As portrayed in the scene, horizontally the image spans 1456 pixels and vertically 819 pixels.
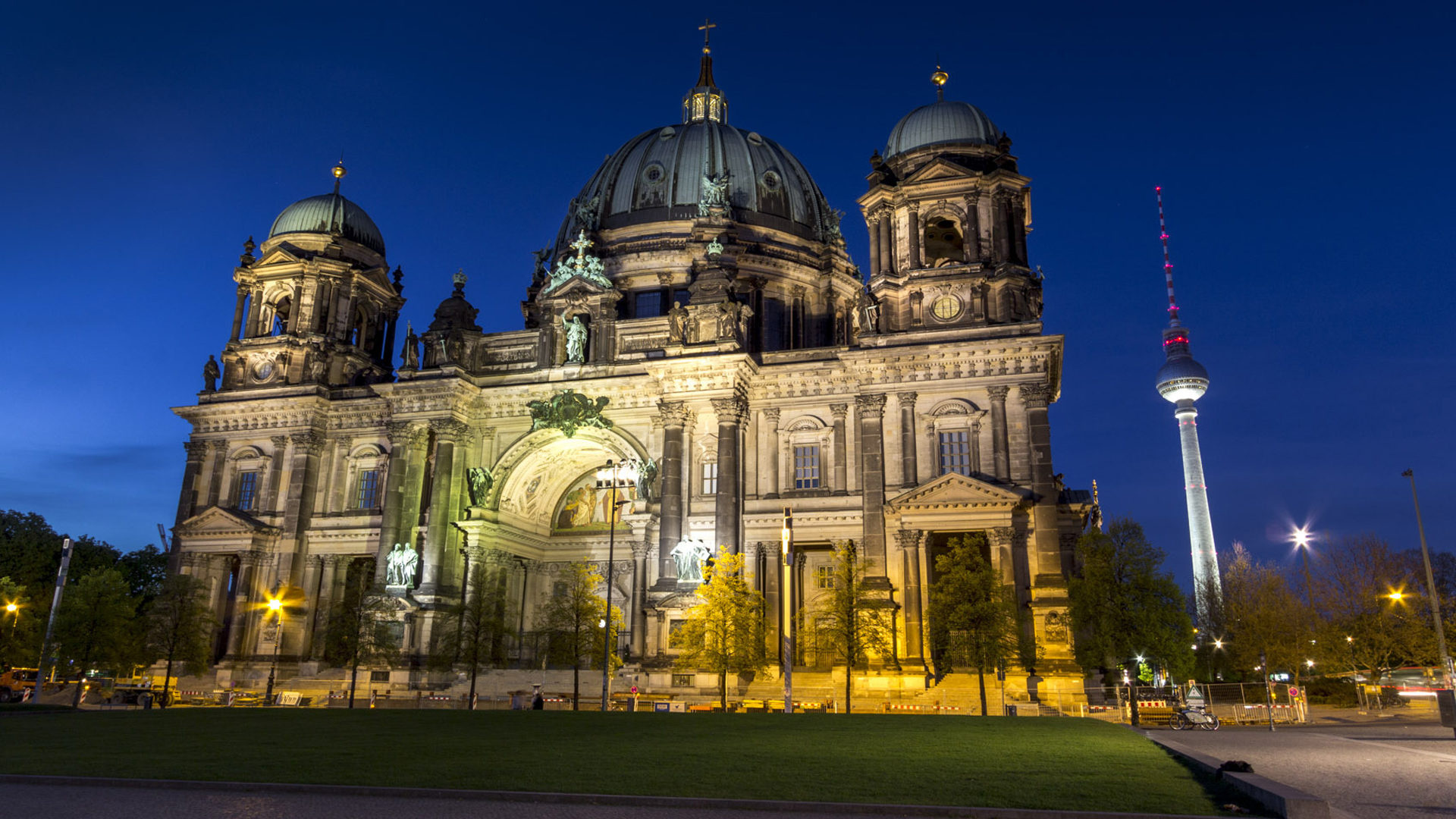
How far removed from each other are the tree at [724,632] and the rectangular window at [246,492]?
3115cm

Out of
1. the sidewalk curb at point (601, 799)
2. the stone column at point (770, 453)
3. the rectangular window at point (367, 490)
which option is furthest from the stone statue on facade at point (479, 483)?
the sidewalk curb at point (601, 799)

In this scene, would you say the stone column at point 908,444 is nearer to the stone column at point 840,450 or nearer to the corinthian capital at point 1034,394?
the stone column at point 840,450

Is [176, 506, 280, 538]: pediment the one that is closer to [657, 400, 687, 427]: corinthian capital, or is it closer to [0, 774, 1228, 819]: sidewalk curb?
[657, 400, 687, 427]: corinthian capital

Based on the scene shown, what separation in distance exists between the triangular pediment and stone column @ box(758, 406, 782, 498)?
295 inches

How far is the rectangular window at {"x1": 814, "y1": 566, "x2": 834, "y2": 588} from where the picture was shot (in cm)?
4859

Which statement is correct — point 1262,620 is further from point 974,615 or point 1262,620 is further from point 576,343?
point 576,343

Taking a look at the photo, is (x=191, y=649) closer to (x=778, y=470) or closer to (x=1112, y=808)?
(x=778, y=470)

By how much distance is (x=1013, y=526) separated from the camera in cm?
4450

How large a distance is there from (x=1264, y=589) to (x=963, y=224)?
120 ft

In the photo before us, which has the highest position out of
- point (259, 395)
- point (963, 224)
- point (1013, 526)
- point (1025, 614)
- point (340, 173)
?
point (340, 173)

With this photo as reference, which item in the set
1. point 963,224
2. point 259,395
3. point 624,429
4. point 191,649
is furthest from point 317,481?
point 963,224

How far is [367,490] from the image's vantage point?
58656 mm

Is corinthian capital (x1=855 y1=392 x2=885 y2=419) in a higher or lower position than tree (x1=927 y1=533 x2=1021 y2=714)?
higher

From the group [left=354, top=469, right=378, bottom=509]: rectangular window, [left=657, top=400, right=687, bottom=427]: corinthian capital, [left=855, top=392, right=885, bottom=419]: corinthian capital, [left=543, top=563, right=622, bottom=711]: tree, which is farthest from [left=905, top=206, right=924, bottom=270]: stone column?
[left=354, top=469, right=378, bottom=509]: rectangular window
